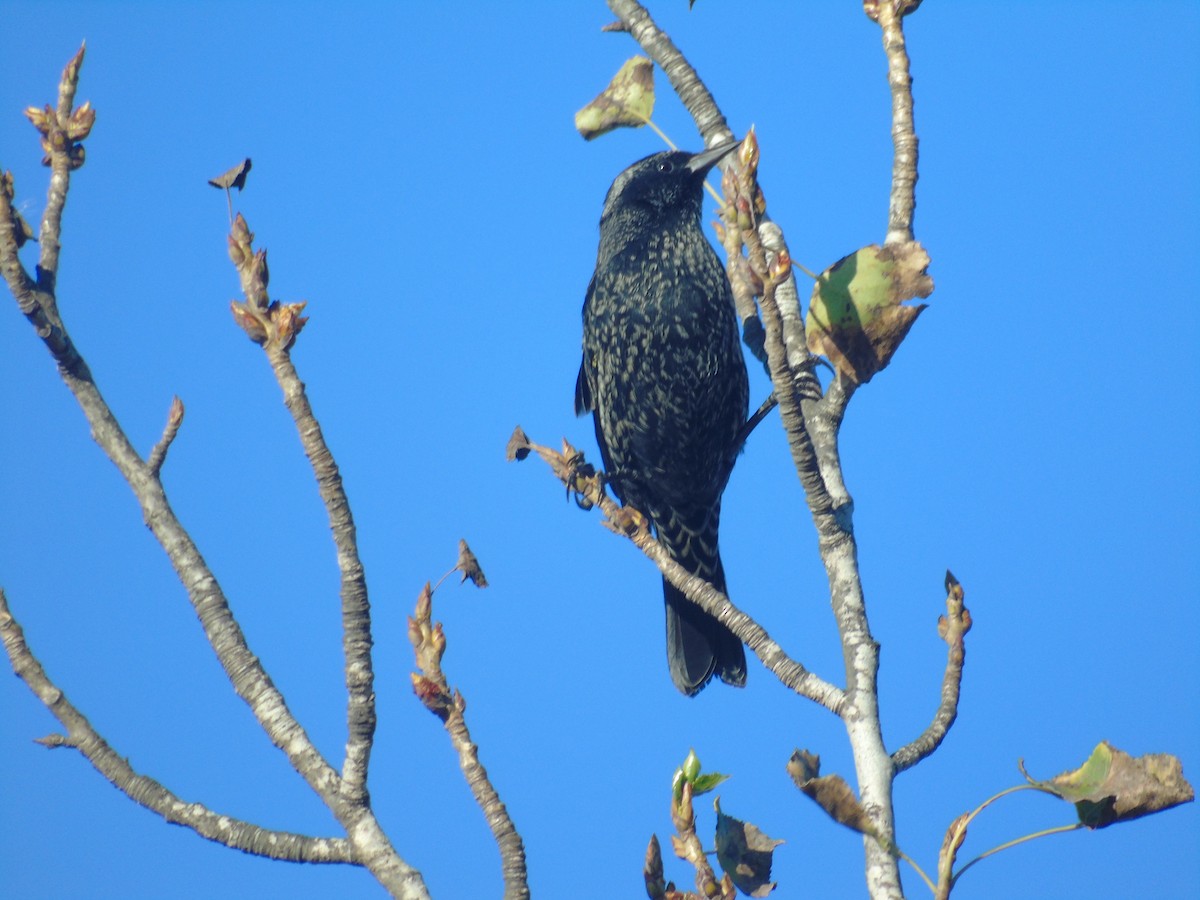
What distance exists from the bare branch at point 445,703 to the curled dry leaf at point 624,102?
1.70m

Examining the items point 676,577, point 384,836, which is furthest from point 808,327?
point 384,836

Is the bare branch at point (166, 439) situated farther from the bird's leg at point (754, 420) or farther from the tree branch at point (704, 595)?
the bird's leg at point (754, 420)

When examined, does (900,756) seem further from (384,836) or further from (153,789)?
(153,789)

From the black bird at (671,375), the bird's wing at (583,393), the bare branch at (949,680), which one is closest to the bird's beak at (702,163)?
the black bird at (671,375)

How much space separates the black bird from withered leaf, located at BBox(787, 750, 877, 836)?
3.27 meters

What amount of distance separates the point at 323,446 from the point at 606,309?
3322 mm

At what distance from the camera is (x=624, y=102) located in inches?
144

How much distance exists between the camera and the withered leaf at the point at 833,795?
217cm

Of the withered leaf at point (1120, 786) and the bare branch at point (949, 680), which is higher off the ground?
the bare branch at point (949, 680)

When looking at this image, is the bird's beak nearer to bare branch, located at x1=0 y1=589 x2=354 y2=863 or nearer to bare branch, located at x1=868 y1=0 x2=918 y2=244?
bare branch, located at x1=868 y1=0 x2=918 y2=244

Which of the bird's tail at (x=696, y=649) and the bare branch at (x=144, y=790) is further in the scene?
the bird's tail at (x=696, y=649)

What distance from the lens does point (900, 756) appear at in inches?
98.3

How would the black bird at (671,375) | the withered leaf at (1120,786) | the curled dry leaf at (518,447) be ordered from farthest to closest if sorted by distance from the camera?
the black bird at (671,375)
the curled dry leaf at (518,447)
the withered leaf at (1120,786)

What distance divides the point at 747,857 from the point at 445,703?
649mm
